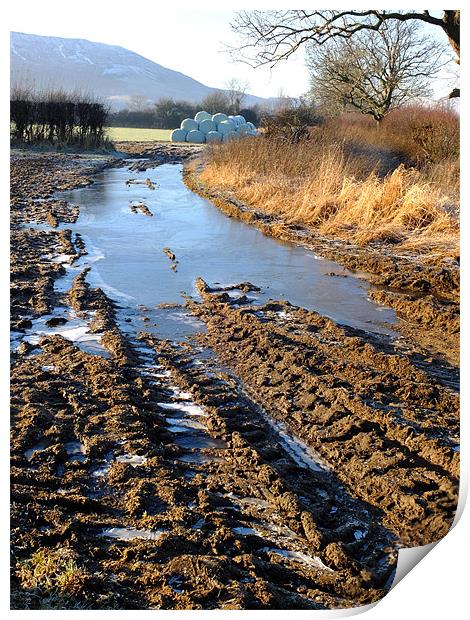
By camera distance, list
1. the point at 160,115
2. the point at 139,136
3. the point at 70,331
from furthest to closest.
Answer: the point at 160,115
the point at 139,136
the point at 70,331

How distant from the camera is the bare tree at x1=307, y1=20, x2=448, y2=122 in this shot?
27.3 ft

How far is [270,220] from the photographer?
427 inches

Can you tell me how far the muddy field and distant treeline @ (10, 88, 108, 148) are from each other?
16941 millimetres

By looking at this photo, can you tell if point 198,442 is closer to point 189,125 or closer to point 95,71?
point 95,71

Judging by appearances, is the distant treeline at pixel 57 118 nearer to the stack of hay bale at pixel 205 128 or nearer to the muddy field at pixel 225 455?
the stack of hay bale at pixel 205 128

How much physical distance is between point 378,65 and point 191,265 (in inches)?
Answer: 155

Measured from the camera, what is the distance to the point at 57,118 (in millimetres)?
23375

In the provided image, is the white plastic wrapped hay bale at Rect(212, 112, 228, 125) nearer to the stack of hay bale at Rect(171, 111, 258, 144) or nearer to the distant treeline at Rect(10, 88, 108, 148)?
the stack of hay bale at Rect(171, 111, 258, 144)

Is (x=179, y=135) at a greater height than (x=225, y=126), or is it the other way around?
(x=225, y=126)

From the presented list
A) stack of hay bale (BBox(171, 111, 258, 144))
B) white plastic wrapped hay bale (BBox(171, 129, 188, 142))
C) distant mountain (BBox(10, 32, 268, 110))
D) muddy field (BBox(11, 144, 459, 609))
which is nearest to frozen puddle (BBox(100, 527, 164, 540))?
muddy field (BBox(11, 144, 459, 609))

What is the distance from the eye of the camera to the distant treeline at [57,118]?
21188 mm

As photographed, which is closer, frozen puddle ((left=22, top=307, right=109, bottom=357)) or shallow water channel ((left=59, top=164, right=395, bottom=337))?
frozen puddle ((left=22, top=307, right=109, bottom=357))

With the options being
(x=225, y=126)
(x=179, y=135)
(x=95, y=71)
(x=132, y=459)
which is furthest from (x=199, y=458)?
(x=179, y=135)

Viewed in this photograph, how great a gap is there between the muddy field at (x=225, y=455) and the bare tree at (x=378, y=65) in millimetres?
3750
